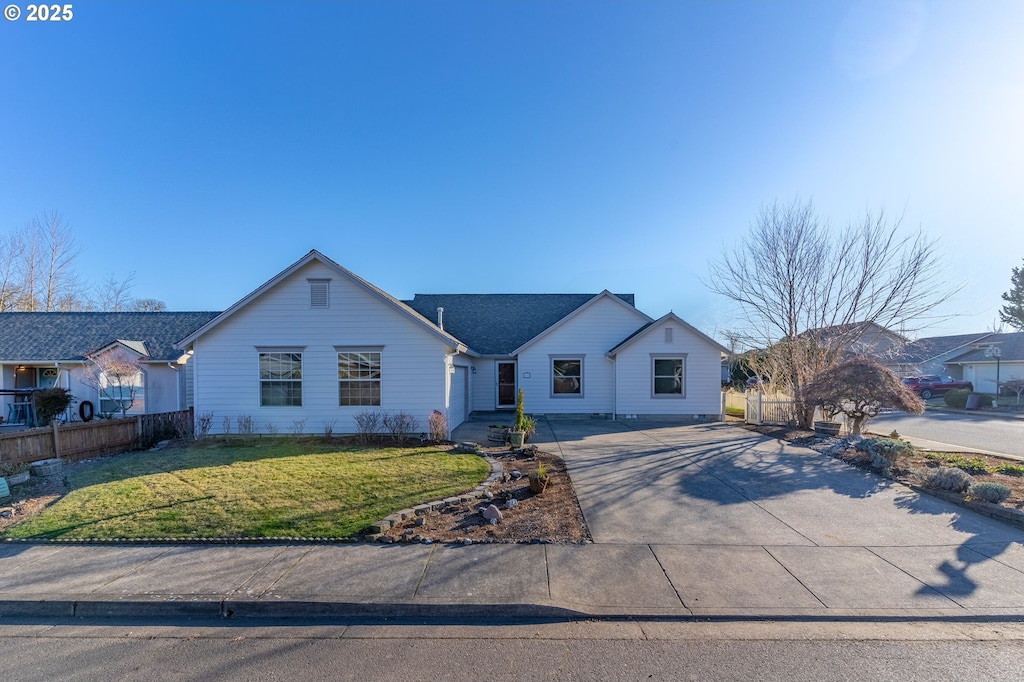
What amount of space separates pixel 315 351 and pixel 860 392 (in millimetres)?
16245

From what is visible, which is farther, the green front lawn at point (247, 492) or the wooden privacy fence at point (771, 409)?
the wooden privacy fence at point (771, 409)

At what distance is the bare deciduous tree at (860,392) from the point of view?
12.0m

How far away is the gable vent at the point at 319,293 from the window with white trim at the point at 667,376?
498 inches

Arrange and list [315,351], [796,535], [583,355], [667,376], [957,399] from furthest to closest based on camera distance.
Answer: [957,399] → [583,355] → [667,376] → [315,351] → [796,535]

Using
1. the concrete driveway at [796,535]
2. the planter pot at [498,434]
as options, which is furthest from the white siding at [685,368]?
the planter pot at [498,434]

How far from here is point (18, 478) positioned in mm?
8406

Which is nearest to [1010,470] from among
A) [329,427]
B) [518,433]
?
[518,433]

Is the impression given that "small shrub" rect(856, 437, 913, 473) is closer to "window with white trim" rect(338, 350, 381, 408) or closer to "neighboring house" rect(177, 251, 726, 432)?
"neighboring house" rect(177, 251, 726, 432)

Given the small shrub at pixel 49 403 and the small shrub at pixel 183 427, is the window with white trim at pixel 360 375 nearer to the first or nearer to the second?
the small shrub at pixel 183 427

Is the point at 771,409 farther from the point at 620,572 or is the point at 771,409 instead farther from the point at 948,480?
the point at 620,572

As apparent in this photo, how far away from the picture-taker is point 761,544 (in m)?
5.67

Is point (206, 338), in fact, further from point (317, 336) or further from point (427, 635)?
point (427, 635)

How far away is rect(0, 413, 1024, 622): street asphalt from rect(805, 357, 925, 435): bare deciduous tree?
19.1 feet

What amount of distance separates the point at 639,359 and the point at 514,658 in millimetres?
15671
